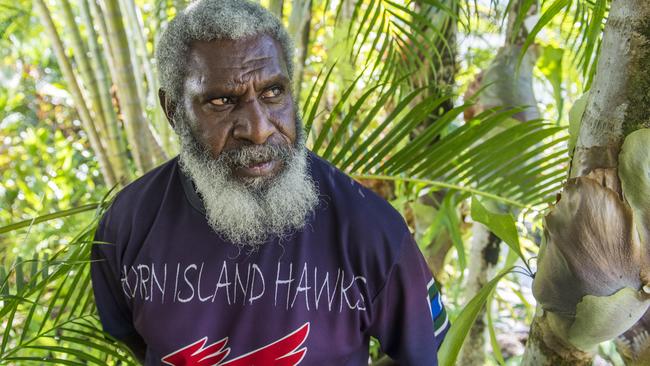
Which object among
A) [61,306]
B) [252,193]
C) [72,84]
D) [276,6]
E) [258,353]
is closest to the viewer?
[258,353]

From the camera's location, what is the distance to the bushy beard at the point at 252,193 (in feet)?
3.52

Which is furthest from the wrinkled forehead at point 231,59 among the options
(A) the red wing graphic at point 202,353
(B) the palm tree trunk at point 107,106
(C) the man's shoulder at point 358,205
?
(B) the palm tree trunk at point 107,106

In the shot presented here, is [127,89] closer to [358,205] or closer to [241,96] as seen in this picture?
[241,96]

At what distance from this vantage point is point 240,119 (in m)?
1.07

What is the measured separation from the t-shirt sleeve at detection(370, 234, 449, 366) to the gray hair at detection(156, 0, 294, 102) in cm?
40

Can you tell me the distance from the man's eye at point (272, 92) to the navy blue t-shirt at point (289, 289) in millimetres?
188

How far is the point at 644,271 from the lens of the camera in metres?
0.55

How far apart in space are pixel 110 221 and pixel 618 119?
86cm

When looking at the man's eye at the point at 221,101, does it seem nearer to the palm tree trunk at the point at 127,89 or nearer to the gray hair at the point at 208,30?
the gray hair at the point at 208,30

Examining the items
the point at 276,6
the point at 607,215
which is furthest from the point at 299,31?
the point at 607,215

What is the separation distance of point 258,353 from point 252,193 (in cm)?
27

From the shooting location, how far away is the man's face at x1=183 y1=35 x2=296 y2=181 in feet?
3.45

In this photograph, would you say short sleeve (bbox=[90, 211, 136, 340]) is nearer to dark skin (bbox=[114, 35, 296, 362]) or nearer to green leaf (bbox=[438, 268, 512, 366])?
dark skin (bbox=[114, 35, 296, 362])

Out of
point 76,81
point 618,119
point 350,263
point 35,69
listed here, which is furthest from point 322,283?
point 35,69
